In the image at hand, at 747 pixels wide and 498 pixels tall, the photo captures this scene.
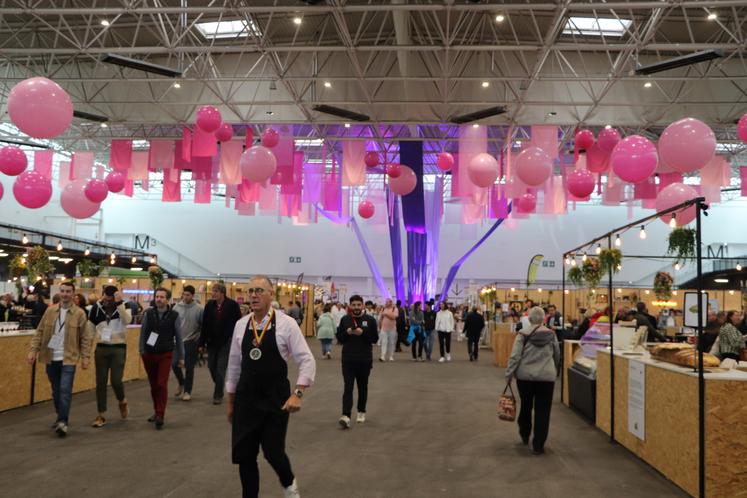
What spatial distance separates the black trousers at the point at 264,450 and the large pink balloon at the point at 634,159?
8416mm

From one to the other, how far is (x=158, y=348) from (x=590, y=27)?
12.1 metres

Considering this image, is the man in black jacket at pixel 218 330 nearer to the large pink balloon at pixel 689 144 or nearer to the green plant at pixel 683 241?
the green plant at pixel 683 241

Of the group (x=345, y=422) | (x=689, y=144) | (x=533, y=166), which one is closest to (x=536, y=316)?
(x=345, y=422)

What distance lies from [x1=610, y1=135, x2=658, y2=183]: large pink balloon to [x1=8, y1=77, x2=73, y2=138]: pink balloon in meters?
7.99

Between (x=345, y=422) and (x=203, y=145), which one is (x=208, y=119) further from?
(x=345, y=422)

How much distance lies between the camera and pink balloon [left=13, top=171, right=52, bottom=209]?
36.8 feet

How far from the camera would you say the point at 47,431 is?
6004 millimetres

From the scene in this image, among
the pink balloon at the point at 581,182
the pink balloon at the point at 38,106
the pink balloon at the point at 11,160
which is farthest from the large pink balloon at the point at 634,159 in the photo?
the pink balloon at the point at 11,160

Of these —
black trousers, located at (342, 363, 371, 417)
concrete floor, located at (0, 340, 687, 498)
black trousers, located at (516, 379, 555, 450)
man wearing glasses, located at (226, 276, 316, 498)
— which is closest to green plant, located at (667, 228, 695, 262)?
concrete floor, located at (0, 340, 687, 498)

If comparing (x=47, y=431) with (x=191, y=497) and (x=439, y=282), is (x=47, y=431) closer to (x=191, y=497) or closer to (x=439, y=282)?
(x=191, y=497)

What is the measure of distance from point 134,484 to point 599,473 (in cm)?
333

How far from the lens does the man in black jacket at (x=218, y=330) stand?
784 centimetres

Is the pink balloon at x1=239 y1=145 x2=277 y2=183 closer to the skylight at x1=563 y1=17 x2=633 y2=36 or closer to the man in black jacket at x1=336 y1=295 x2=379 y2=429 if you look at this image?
the man in black jacket at x1=336 y1=295 x2=379 y2=429

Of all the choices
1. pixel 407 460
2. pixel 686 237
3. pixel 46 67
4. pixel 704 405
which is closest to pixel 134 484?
pixel 407 460
